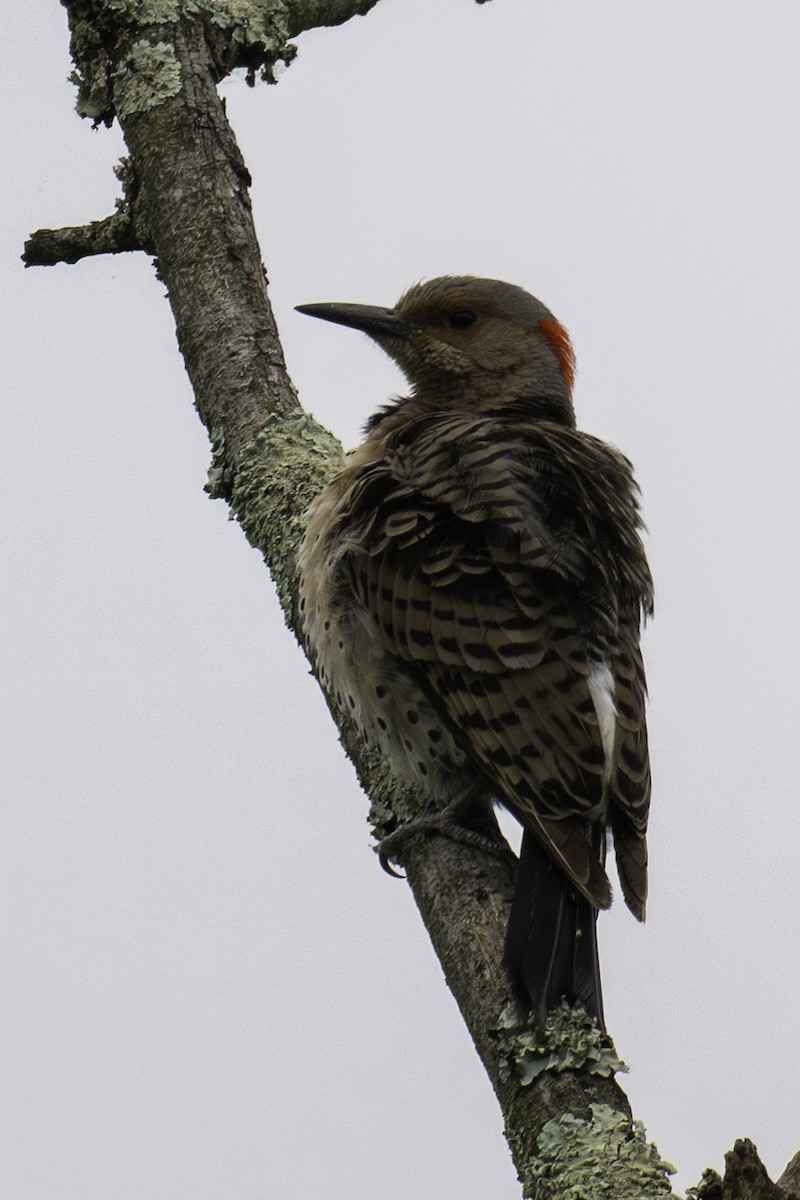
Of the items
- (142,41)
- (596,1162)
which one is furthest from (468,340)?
(596,1162)

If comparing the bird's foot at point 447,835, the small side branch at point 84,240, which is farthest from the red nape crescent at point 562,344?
the bird's foot at point 447,835

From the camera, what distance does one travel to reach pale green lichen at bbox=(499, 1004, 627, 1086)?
254 centimetres

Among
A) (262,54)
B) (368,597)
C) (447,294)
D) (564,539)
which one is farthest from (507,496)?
(262,54)

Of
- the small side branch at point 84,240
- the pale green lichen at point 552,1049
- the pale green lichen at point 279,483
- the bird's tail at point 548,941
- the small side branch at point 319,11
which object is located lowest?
the pale green lichen at point 552,1049

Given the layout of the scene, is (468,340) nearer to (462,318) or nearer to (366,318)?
(462,318)

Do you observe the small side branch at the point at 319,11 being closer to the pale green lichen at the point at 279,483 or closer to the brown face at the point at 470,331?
the brown face at the point at 470,331

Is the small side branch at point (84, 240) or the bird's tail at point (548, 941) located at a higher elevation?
the small side branch at point (84, 240)

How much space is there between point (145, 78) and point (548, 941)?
2778 millimetres

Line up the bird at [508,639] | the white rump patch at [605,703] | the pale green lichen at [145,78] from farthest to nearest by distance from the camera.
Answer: the pale green lichen at [145,78] → the white rump patch at [605,703] → the bird at [508,639]

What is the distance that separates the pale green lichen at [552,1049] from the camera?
100 inches

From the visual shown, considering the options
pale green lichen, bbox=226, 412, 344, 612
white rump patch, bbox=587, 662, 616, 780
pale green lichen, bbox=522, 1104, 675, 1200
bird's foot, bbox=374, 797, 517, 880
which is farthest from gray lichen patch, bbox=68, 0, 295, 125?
pale green lichen, bbox=522, 1104, 675, 1200

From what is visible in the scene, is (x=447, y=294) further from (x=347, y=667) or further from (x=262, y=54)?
(x=347, y=667)

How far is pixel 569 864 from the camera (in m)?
3.06

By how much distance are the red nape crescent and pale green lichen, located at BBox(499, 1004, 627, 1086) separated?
260 centimetres
